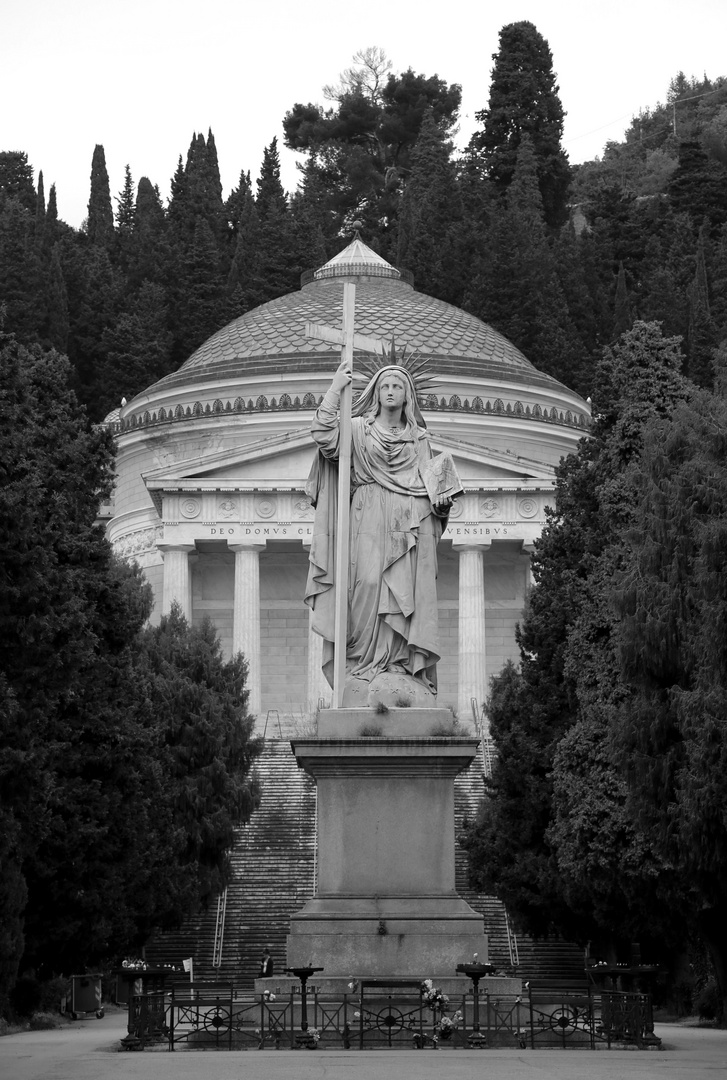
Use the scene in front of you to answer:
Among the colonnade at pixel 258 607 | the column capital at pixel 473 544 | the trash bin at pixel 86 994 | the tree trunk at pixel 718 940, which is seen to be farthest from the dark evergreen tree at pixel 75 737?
the column capital at pixel 473 544

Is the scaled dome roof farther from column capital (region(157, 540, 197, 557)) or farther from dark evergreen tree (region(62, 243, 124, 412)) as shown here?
column capital (region(157, 540, 197, 557))

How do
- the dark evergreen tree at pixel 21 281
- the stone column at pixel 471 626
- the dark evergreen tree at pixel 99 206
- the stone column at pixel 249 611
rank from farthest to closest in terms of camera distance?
the dark evergreen tree at pixel 99 206, the dark evergreen tree at pixel 21 281, the stone column at pixel 471 626, the stone column at pixel 249 611

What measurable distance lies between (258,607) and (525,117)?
59713mm

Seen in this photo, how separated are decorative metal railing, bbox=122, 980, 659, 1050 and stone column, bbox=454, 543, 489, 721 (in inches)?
1964

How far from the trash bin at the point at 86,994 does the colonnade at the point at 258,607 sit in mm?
27599

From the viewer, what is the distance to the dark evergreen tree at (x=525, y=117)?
4727 inches

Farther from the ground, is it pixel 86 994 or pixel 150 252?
pixel 150 252

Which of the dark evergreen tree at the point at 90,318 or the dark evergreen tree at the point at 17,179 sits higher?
the dark evergreen tree at the point at 17,179

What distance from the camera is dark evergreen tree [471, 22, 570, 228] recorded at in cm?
12006

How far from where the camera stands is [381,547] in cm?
1891

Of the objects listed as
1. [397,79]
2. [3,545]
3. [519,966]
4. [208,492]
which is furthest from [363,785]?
[397,79]

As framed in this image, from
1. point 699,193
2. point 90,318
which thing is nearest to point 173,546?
point 90,318

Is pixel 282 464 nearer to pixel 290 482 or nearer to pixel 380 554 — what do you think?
pixel 290 482

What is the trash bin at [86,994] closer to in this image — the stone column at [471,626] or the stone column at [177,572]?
the stone column at [471,626]
